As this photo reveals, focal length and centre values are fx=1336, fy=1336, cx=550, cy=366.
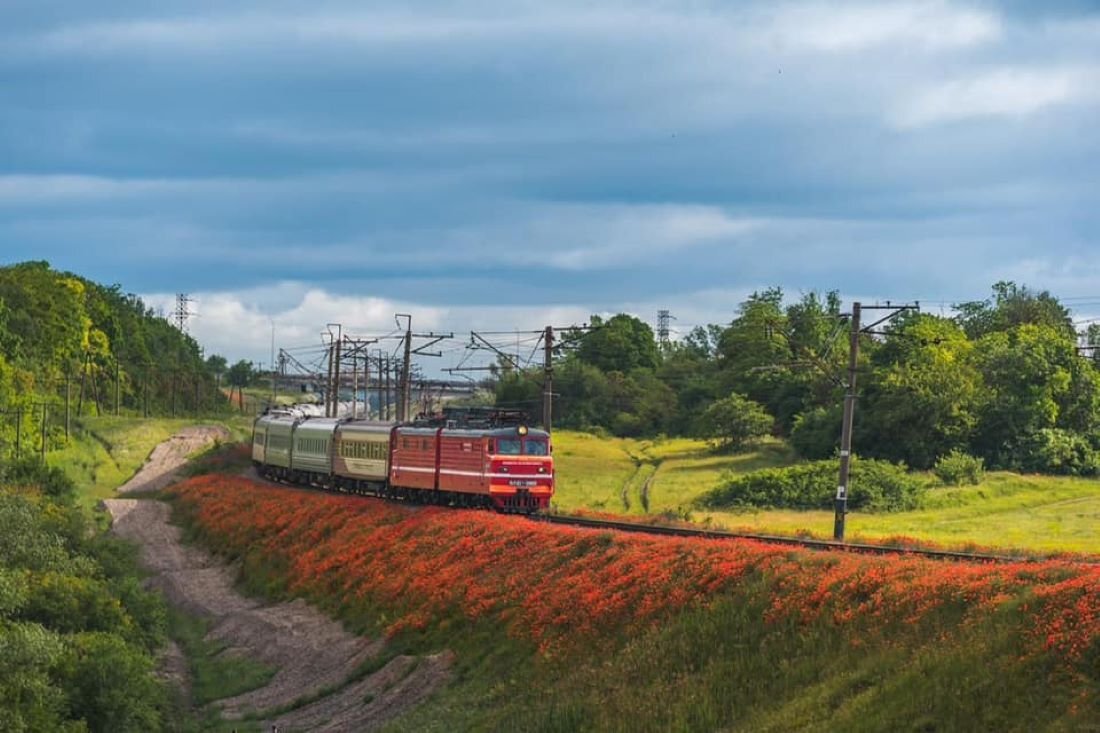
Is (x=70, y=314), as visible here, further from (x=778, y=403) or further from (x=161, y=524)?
(x=778, y=403)

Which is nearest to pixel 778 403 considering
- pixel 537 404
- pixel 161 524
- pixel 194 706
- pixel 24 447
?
pixel 537 404

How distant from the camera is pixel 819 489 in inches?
2648

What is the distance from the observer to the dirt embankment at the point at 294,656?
36156 millimetres

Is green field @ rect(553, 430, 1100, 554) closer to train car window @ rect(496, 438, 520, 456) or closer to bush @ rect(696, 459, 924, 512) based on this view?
bush @ rect(696, 459, 924, 512)

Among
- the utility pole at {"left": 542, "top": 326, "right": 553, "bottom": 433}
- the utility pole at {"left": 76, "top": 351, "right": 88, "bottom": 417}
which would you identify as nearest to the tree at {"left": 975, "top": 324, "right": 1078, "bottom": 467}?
the utility pole at {"left": 542, "top": 326, "right": 553, "bottom": 433}

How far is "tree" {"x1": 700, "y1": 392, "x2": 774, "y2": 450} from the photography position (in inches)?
3671

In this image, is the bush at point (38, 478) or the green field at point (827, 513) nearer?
the green field at point (827, 513)

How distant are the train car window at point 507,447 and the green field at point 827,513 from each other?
799 cm

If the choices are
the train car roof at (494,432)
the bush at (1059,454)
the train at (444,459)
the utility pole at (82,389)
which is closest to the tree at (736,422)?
the bush at (1059,454)

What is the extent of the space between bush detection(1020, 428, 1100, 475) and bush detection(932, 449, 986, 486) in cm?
796

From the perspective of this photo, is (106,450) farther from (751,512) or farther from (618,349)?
(751,512)

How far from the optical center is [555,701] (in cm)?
3100

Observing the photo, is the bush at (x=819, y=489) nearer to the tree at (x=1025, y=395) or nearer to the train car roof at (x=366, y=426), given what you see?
the tree at (x=1025, y=395)

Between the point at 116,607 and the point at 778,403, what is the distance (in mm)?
65198
